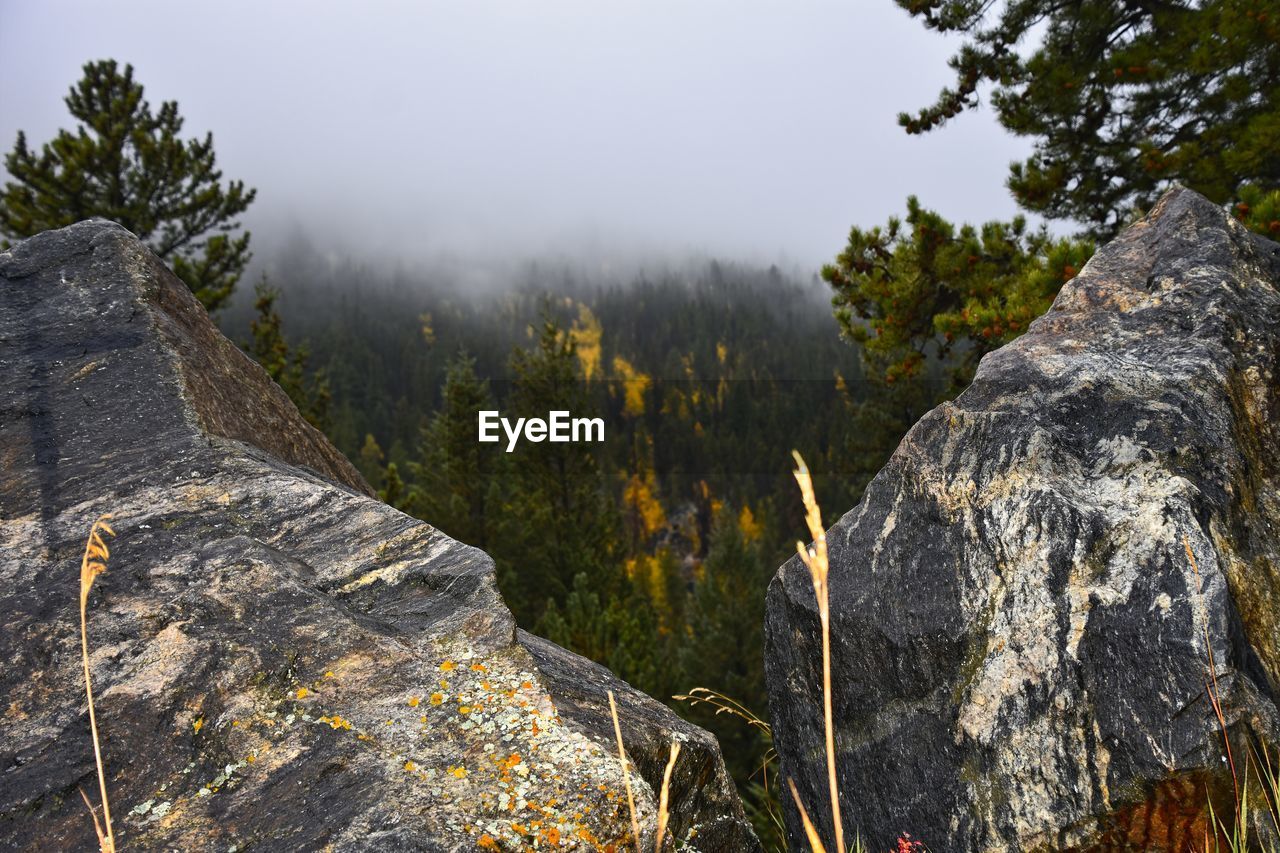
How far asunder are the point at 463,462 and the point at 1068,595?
2308 cm

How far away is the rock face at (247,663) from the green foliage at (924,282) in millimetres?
6934

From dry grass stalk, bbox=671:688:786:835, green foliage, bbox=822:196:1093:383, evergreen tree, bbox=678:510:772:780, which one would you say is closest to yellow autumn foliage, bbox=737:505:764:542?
evergreen tree, bbox=678:510:772:780

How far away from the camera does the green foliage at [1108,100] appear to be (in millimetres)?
8422

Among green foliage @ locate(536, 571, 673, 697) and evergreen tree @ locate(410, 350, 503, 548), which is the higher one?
evergreen tree @ locate(410, 350, 503, 548)

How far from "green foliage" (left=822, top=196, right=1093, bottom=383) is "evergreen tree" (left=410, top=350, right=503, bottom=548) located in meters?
15.9

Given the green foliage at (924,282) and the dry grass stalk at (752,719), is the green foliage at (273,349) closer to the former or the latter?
the green foliage at (924,282)

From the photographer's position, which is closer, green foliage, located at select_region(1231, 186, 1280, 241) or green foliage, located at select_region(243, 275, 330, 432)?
green foliage, located at select_region(1231, 186, 1280, 241)

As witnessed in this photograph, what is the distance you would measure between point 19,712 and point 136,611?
481mm

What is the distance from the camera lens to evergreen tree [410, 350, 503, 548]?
24641 millimetres

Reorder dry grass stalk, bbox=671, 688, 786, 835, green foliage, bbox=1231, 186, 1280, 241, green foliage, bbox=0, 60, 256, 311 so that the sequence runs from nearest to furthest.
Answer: dry grass stalk, bbox=671, 688, 786, 835 < green foliage, bbox=1231, 186, 1280, 241 < green foliage, bbox=0, 60, 256, 311

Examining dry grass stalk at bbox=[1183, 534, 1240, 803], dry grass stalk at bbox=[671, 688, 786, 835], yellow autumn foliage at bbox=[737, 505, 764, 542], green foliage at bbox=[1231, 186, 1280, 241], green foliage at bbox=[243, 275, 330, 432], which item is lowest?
yellow autumn foliage at bbox=[737, 505, 764, 542]

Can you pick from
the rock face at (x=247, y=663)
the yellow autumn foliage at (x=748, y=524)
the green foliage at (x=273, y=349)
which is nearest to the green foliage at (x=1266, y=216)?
the rock face at (x=247, y=663)

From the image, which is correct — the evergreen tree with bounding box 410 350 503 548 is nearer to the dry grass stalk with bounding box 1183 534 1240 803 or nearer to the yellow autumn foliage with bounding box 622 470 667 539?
the dry grass stalk with bounding box 1183 534 1240 803

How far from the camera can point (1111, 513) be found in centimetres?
329
